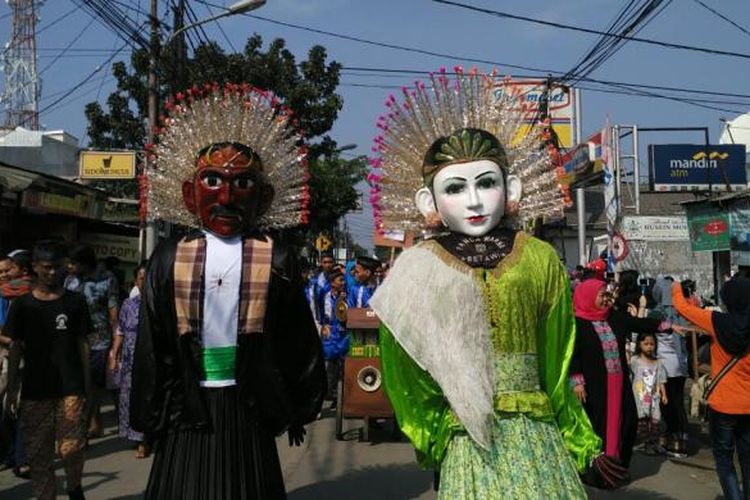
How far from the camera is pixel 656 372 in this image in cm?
716

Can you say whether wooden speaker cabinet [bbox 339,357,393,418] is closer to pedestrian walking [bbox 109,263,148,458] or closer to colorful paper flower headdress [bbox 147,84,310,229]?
pedestrian walking [bbox 109,263,148,458]

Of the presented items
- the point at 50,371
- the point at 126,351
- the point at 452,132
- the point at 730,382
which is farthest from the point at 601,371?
the point at 126,351

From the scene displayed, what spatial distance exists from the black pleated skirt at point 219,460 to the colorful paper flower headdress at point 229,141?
114cm

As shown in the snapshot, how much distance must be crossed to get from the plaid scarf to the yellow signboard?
10783 mm

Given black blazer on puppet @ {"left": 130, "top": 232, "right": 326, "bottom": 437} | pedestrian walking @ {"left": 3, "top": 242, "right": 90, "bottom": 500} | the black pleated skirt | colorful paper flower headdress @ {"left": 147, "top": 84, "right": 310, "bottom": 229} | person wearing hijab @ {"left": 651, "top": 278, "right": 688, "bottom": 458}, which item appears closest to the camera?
the black pleated skirt

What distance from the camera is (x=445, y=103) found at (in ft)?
12.0

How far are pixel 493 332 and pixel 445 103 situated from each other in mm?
1260

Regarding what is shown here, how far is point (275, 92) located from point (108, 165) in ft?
20.6

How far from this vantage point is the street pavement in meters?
5.76

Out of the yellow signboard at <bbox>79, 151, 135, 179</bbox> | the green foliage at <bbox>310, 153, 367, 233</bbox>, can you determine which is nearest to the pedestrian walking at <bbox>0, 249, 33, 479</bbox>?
the yellow signboard at <bbox>79, 151, 135, 179</bbox>

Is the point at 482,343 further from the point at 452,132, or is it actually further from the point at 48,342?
the point at 48,342

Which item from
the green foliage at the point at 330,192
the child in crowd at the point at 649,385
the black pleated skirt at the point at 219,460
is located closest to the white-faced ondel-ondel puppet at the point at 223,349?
the black pleated skirt at the point at 219,460

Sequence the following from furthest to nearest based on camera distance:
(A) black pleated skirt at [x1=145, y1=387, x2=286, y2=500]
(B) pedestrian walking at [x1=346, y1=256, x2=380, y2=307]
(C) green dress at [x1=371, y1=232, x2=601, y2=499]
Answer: (B) pedestrian walking at [x1=346, y1=256, x2=380, y2=307]
(A) black pleated skirt at [x1=145, y1=387, x2=286, y2=500]
(C) green dress at [x1=371, y1=232, x2=601, y2=499]

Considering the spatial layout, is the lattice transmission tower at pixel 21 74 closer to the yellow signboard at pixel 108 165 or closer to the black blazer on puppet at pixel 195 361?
the yellow signboard at pixel 108 165
